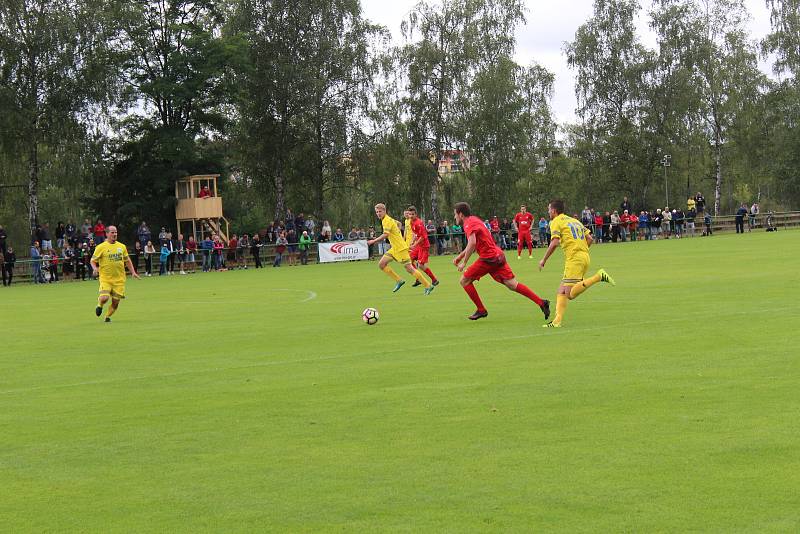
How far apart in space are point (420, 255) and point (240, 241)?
26.2 m

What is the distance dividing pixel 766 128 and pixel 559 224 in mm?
72964

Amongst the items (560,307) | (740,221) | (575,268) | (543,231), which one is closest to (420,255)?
(575,268)

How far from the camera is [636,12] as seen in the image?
3135 inches

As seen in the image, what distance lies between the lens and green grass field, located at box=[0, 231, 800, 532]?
6.78 meters

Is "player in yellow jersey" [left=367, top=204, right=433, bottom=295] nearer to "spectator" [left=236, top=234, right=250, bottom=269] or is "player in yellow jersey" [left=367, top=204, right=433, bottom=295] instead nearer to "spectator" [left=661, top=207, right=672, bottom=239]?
"spectator" [left=236, top=234, right=250, bottom=269]

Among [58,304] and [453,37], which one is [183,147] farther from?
[58,304]

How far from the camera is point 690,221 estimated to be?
66375 millimetres

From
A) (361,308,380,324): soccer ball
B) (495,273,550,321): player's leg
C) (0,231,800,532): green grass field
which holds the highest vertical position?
(495,273,550,321): player's leg

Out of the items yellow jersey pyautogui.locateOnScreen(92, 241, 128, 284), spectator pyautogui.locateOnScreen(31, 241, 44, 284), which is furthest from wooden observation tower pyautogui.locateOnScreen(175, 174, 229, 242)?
yellow jersey pyautogui.locateOnScreen(92, 241, 128, 284)

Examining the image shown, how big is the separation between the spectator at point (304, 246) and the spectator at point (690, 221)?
2439 cm

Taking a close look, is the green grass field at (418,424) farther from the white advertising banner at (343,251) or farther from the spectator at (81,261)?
the white advertising banner at (343,251)

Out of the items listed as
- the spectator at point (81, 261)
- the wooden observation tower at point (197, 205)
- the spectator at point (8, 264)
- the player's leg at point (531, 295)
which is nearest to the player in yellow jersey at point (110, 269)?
the player's leg at point (531, 295)

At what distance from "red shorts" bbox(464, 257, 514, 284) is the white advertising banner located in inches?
1372

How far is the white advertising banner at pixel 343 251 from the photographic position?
2089 inches
